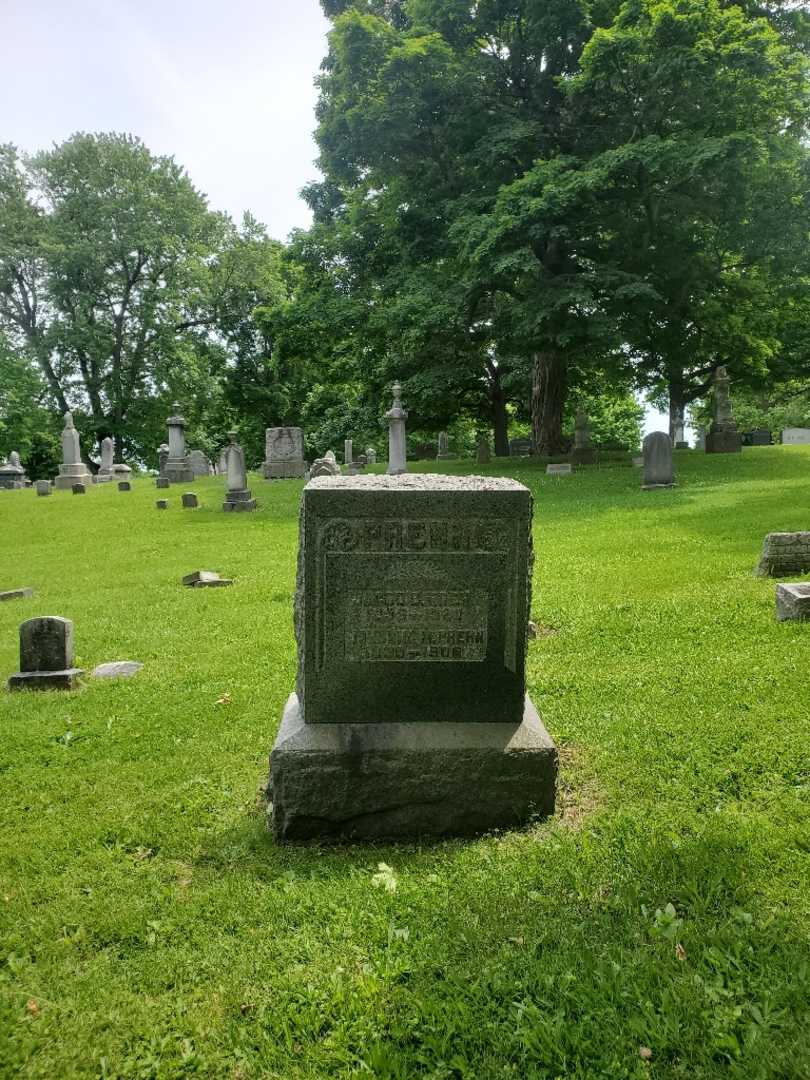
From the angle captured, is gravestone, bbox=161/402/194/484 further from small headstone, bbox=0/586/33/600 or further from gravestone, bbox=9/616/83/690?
gravestone, bbox=9/616/83/690

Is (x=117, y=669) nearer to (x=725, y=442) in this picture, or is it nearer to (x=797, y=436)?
(x=725, y=442)

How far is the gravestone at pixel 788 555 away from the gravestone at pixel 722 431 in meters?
18.9

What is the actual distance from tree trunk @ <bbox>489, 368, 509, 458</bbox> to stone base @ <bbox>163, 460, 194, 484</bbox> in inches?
513

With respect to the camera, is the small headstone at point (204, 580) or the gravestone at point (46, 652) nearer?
the gravestone at point (46, 652)

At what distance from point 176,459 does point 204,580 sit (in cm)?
2012

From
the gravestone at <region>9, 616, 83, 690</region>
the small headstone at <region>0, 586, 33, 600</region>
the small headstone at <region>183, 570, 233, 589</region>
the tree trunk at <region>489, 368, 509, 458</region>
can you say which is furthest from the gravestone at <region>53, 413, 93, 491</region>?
the gravestone at <region>9, 616, 83, 690</region>

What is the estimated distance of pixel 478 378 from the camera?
95.2ft

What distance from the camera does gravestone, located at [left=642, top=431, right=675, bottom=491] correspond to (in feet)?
56.5

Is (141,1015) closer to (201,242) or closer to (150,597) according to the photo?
(150,597)

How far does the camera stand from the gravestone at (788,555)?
8008 mm

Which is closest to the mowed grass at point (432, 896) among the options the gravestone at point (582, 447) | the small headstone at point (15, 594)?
the small headstone at point (15, 594)

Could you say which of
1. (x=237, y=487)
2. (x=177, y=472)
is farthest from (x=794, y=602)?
(x=177, y=472)

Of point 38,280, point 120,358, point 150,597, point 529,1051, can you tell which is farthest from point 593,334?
point 38,280

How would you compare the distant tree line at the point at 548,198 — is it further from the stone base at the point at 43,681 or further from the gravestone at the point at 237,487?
the stone base at the point at 43,681
